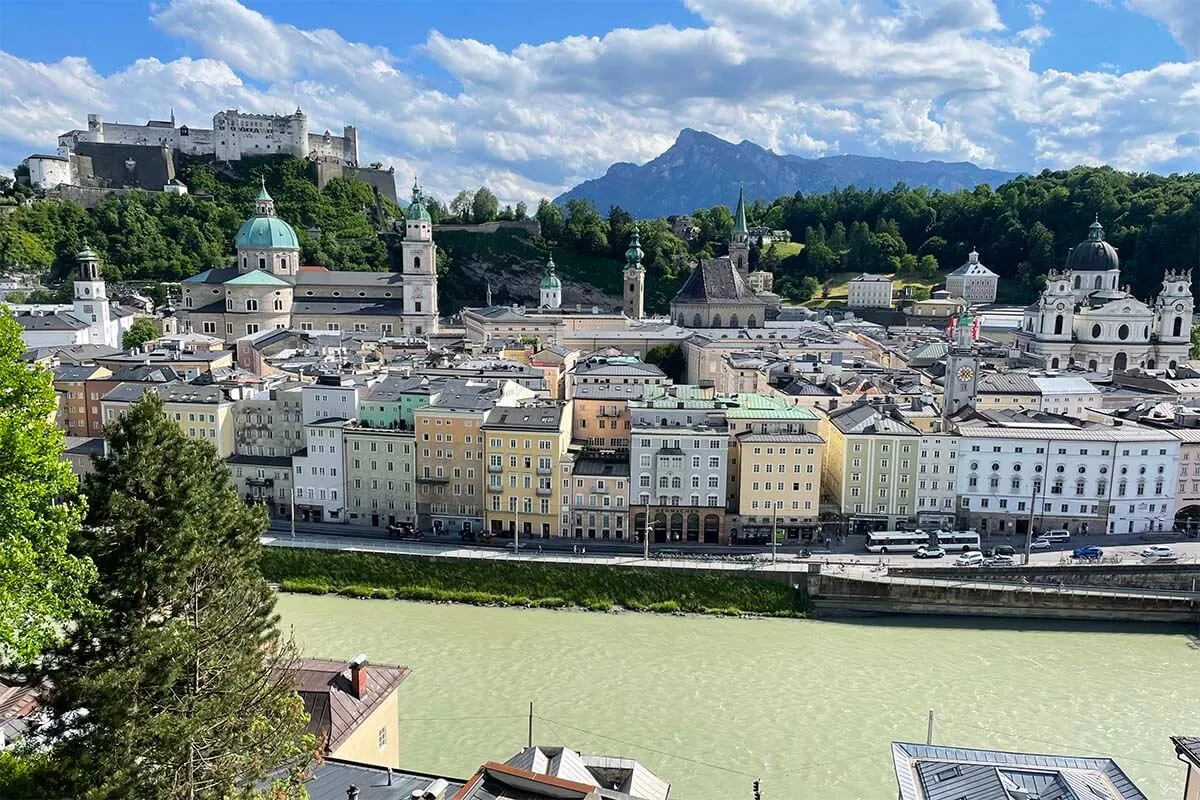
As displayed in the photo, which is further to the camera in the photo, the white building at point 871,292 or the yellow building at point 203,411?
the white building at point 871,292

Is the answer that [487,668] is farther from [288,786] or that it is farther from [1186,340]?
[1186,340]

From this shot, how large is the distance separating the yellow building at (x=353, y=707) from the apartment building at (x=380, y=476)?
13639mm

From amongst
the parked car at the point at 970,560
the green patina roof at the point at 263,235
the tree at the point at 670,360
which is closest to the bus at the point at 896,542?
the parked car at the point at 970,560

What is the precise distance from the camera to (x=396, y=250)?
227 ft

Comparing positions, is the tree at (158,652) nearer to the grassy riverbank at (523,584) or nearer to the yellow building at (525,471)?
the grassy riverbank at (523,584)

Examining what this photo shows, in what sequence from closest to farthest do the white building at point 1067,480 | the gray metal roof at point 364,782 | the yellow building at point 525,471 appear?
the gray metal roof at point 364,782, the yellow building at point 525,471, the white building at point 1067,480

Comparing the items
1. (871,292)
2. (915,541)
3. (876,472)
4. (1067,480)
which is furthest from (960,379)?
(871,292)

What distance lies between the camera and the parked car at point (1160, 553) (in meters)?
22.8

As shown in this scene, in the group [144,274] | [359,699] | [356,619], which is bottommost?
[356,619]

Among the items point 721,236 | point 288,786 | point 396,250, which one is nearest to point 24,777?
point 288,786

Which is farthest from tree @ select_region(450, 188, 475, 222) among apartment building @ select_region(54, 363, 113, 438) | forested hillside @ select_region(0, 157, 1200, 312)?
apartment building @ select_region(54, 363, 113, 438)

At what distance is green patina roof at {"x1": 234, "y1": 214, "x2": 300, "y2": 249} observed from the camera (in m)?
55.2

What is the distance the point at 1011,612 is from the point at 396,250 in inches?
2222

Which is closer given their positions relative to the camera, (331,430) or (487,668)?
(487,668)
